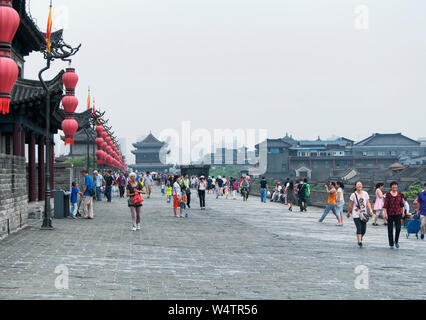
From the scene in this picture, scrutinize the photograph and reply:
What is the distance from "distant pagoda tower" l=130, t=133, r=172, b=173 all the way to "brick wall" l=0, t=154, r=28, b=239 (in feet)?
371

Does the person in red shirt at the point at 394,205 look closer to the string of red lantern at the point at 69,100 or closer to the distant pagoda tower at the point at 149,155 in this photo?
the string of red lantern at the point at 69,100

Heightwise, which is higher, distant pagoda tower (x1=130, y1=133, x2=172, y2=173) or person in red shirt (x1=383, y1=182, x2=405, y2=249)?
distant pagoda tower (x1=130, y1=133, x2=172, y2=173)

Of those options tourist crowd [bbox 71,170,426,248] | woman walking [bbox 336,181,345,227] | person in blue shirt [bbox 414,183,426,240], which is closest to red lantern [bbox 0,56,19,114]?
tourist crowd [bbox 71,170,426,248]

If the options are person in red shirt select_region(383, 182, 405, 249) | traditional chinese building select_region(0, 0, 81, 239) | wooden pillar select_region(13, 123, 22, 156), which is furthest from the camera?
wooden pillar select_region(13, 123, 22, 156)

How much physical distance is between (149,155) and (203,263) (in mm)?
121880

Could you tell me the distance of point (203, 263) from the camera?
1024cm

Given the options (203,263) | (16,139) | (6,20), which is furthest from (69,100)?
(203,263)


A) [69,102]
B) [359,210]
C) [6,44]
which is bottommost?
[359,210]

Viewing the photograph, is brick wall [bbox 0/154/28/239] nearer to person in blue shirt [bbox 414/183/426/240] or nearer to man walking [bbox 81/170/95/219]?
man walking [bbox 81/170/95/219]

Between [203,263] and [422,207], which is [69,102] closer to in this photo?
[203,263]

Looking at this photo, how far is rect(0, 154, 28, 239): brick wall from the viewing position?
1345cm
